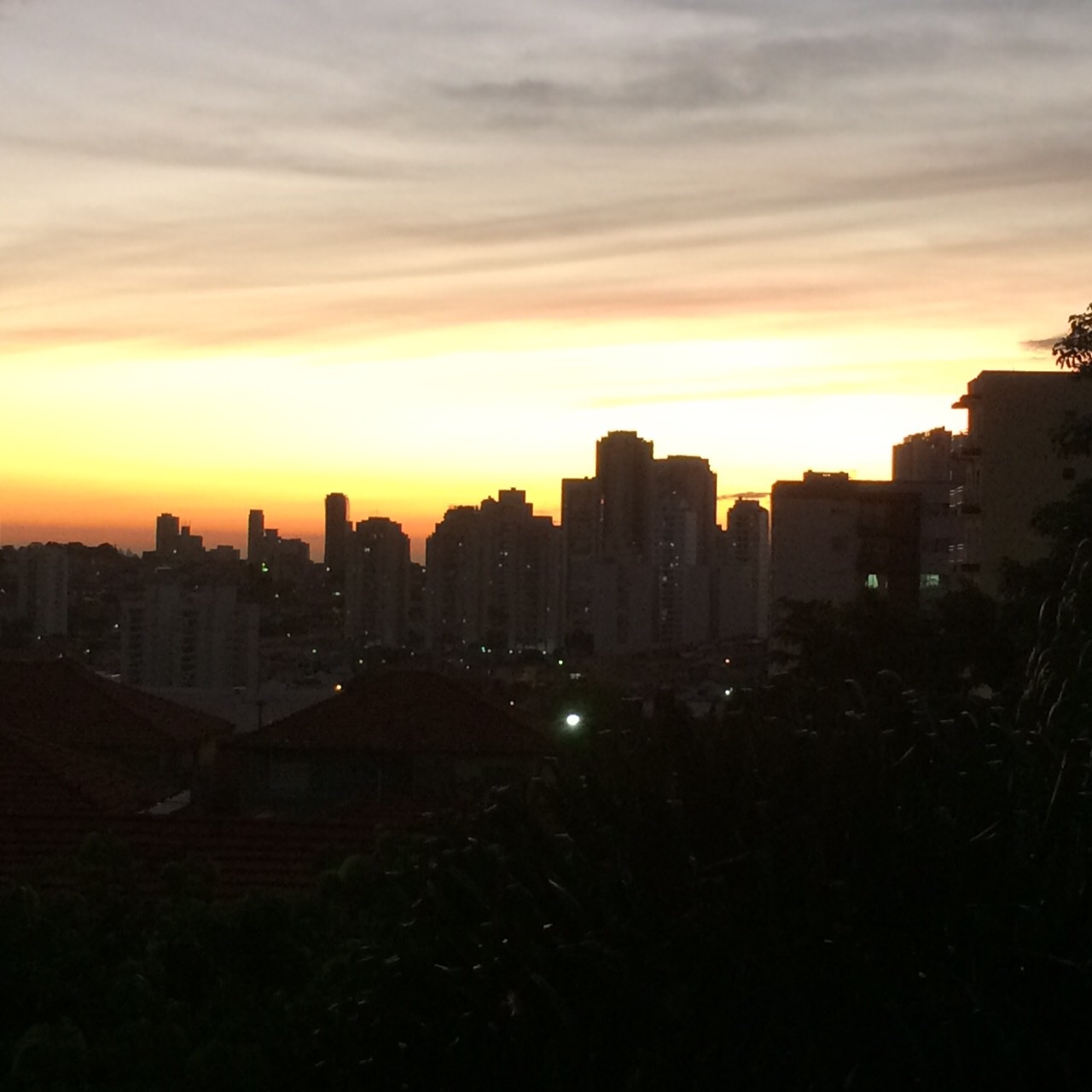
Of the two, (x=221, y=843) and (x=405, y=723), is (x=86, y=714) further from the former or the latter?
(x=221, y=843)

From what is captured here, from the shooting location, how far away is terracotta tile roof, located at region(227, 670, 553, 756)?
2352cm

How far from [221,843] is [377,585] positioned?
83290 mm

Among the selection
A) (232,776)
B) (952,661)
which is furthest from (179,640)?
(952,661)

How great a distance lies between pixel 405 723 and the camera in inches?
964

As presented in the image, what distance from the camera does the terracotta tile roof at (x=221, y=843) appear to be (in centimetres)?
1133

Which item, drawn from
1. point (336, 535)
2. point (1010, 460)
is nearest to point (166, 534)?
point (336, 535)

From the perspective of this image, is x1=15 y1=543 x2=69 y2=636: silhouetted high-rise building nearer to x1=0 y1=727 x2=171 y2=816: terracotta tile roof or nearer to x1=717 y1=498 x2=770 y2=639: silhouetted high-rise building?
x1=717 y1=498 x2=770 y2=639: silhouetted high-rise building

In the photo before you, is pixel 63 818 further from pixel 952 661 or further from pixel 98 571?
pixel 98 571

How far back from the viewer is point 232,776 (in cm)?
2403

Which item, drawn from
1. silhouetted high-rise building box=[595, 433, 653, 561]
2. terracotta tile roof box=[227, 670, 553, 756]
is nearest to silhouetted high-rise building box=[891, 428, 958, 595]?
terracotta tile roof box=[227, 670, 553, 756]

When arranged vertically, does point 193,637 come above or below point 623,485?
below

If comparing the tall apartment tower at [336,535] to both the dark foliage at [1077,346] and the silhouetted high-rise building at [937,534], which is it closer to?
the silhouetted high-rise building at [937,534]

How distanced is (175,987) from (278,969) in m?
0.49

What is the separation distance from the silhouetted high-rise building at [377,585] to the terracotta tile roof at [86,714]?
6431cm
